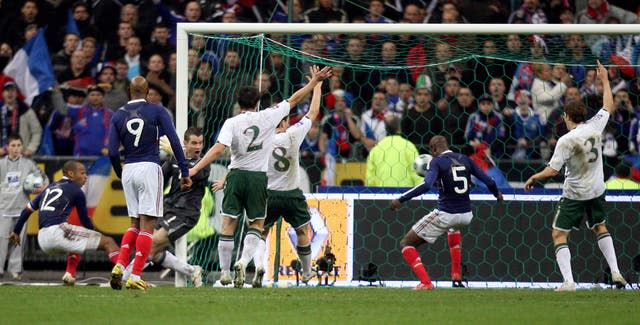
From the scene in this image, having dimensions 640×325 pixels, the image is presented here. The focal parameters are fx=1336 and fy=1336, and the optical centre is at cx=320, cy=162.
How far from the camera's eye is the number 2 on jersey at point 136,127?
12.6m

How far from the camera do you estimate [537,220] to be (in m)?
15.6

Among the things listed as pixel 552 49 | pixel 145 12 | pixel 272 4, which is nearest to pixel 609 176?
pixel 552 49

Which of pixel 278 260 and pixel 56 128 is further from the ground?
pixel 56 128

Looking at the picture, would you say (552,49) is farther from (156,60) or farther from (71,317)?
(71,317)

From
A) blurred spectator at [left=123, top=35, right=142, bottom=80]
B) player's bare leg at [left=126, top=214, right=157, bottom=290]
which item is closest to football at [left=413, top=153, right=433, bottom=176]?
player's bare leg at [left=126, top=214, right=157, bottom=290]

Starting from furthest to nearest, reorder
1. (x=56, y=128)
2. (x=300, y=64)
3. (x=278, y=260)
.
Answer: (x=56, y=128)
(x=300, y=64)
(x=278, y=260)

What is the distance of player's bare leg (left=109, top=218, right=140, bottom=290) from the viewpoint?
12.5m

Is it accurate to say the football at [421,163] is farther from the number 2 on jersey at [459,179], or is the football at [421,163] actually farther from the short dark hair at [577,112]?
the short dark hair at [577,112]

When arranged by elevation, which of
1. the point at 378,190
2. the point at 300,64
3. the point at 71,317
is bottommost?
the point at 71,317

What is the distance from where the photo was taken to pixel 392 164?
16.5m

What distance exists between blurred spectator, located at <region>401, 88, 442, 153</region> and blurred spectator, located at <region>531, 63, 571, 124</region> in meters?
1.33

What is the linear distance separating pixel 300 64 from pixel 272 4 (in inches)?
129

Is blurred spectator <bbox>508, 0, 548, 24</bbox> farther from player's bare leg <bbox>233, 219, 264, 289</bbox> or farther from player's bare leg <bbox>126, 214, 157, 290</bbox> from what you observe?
player's bare leg <bbox>126, 214, 157, 290</bbox>

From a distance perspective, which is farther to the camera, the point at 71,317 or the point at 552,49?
the point at 552,49
